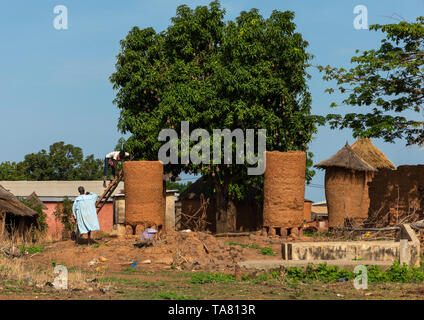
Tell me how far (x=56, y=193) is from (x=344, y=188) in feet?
67.2

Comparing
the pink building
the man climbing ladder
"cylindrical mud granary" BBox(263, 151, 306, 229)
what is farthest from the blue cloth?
the pink building

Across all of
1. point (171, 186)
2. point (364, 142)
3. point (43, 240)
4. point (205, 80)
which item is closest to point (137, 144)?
point (205, 80)

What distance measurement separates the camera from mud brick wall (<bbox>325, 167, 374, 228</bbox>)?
2628 centimetres

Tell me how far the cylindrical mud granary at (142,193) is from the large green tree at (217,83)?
16.5ft

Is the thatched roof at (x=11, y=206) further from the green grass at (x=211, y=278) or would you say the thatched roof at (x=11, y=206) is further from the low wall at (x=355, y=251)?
the low wall at (x=355, y=251)

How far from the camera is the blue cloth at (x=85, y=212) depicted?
16.5m

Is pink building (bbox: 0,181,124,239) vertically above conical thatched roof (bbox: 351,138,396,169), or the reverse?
conical thatched roof (bbox: 351,138,396,169)

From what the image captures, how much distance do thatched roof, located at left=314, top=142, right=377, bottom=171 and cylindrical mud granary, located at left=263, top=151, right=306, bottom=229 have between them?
6837 mm

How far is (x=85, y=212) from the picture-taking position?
650 inches

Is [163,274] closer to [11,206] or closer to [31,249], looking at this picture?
[31,249]

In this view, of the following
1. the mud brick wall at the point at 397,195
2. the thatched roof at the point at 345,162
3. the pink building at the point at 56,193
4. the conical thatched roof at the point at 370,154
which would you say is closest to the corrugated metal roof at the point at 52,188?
the pink building at the point at 56,193

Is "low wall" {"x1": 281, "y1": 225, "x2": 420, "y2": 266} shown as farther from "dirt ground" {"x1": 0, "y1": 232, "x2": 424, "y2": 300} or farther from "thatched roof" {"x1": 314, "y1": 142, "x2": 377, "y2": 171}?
"thatched roof" {"x1": 314, "y1": 142, "x2": 377, "y2": 171}

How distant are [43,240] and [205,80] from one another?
9.40 metres
